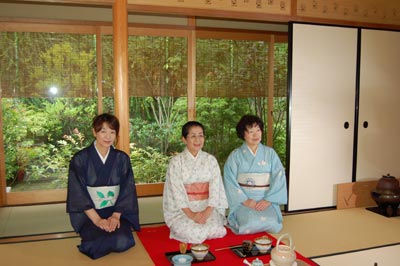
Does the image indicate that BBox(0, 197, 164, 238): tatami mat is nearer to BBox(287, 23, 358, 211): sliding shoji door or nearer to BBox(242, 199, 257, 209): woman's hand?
BBox(242, 199, 257, 209): woman's hand

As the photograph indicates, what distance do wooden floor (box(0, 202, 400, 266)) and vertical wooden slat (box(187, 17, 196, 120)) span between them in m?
2.11

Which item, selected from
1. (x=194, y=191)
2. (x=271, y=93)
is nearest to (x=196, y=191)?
(x=194, y=191)

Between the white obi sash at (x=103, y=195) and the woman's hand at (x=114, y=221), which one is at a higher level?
the white obi sash at (x=103, y=195)

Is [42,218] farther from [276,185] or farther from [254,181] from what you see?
[276,185]

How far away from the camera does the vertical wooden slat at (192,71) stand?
5340 mm

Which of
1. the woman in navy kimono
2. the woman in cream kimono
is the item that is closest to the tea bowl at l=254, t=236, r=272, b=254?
the woman in cream kimono

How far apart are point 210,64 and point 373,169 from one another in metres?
2.72

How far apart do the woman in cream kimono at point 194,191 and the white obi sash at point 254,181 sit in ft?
0.82

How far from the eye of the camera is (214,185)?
3434 mm

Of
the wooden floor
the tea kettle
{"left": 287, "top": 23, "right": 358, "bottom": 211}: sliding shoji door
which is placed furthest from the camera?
{"left": 287, "top": 23, "right": 358, "bottom": 211}: sliding shoji door

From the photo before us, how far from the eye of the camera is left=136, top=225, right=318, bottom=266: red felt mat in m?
2.71

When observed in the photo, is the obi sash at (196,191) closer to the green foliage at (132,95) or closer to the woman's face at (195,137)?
the woman's face at (195,137)

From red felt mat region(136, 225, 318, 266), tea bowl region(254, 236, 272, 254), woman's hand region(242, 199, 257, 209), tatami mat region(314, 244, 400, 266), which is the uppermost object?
woman's hand region(242, 199, 257, 209)

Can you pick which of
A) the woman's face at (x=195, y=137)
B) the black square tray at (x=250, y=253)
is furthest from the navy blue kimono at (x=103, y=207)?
the black square tray at (x=250, y=253)
